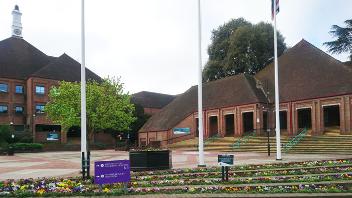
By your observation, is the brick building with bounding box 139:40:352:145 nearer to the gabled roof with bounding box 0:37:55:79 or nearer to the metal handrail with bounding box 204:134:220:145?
the metal handrail with bounding box 204:134:220:145

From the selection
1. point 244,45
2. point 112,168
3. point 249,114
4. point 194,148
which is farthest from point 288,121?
point 112,168

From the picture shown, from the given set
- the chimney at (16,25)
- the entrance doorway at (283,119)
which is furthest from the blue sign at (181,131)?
the chimney at (16,25)

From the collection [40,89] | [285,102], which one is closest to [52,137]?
[40,89]

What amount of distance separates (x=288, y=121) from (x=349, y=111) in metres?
7.75

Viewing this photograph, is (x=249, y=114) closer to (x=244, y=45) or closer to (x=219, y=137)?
(x=219, y=137)

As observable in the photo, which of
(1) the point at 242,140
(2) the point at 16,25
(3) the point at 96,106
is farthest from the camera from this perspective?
(2) the point at 16,25

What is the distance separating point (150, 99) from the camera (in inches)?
3438

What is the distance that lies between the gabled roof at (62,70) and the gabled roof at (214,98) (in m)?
16.2

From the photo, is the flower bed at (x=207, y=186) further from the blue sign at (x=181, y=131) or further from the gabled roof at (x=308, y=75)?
the blue sign at (x=181, y=131)

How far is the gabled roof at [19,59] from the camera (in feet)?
214

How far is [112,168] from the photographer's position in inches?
425

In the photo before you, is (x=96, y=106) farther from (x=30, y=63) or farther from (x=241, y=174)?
(x=30, y=63)

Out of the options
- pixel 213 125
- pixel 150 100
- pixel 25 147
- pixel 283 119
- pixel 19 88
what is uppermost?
pixel 19 88

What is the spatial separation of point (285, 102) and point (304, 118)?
3419mm
